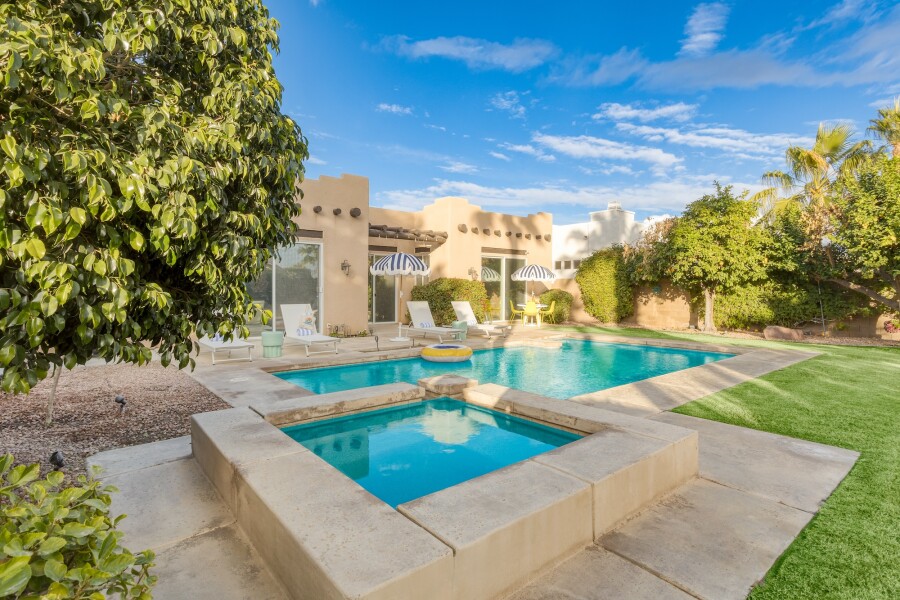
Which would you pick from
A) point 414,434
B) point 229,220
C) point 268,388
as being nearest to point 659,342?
point 414,434

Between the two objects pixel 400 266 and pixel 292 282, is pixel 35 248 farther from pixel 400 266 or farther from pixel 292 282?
pixel 292 282

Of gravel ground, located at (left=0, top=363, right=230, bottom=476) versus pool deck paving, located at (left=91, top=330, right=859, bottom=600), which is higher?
gravel ground, located at (left=0, top=363, right=230, bottom=476)

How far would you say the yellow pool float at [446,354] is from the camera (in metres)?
10.7

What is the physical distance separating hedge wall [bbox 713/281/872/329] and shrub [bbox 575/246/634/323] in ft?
11.0

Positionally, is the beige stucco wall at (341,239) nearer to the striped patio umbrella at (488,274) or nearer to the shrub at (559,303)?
the striped patio umbrella at (488,274)

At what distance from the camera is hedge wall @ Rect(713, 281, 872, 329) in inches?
551

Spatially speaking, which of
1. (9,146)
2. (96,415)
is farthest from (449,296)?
(9,146)

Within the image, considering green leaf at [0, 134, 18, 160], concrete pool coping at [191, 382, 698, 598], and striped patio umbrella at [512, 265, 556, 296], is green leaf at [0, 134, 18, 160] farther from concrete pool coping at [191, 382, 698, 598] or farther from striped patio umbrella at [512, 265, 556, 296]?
striped patio umbrella at [512, 265, 556, 296]

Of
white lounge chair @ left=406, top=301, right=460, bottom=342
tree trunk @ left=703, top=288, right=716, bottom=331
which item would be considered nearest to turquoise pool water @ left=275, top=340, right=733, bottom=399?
white lounge chair @ left=406, top=301, right=460, bottom=342

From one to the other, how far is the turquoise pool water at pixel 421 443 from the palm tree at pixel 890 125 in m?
22.2

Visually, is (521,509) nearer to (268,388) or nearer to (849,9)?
(268,388)

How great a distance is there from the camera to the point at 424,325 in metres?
14.2

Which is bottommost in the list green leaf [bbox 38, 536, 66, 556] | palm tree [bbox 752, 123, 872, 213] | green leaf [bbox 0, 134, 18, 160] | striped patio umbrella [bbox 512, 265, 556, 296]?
green leaf [bbox 38, 536, 66, 556]

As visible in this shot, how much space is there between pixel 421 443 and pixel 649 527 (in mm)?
2873
